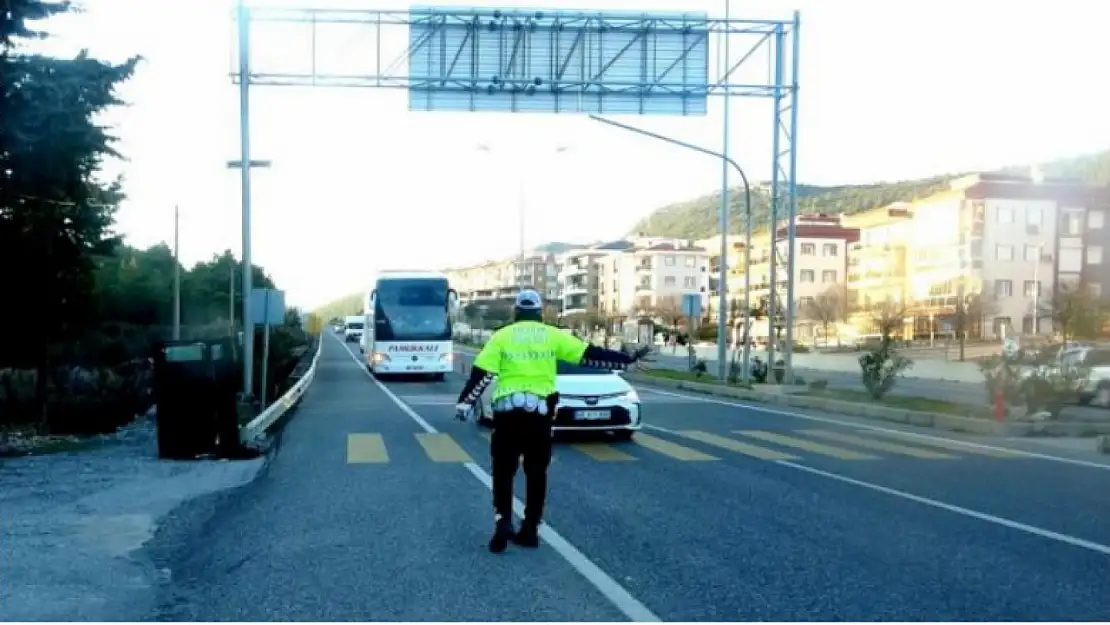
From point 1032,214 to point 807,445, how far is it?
5952 cm

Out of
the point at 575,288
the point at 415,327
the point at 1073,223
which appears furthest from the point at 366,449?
the point at 575,288

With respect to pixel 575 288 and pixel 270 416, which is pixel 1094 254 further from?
pixel 575 288

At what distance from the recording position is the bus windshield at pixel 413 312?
3659cm

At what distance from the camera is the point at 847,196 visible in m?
141

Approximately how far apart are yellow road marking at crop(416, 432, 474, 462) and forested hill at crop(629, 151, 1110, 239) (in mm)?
A: 19994

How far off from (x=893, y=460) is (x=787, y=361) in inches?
602

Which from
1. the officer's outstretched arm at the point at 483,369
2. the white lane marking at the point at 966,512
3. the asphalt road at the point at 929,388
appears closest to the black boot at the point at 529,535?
the officer's outstretched arm at the point at 483,369

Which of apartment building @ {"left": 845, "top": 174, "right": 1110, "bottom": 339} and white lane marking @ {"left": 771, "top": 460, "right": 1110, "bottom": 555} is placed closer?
white lane marking @ {"left": 771, "top": 460, "right": 1110, "bottom": 555}

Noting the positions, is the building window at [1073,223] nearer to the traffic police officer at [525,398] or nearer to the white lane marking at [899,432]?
the white lane marking at [899,432]

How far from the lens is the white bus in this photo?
121 ft

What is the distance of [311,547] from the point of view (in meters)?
8.05

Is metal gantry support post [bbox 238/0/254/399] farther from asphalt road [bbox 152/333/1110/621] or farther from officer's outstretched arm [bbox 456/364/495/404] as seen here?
officer's outstretched arm [bbox 456/364/495/404]

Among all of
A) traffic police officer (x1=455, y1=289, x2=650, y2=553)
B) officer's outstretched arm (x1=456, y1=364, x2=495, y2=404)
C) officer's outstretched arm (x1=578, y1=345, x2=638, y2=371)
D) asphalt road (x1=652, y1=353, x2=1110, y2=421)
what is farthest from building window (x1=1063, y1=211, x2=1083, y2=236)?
officer's outstretched arm (x1=456, y1=364, x2=495, y2=404)

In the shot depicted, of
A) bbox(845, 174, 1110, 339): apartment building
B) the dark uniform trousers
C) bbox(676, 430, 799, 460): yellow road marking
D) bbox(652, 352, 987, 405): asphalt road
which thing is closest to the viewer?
the dark uniform trousers
